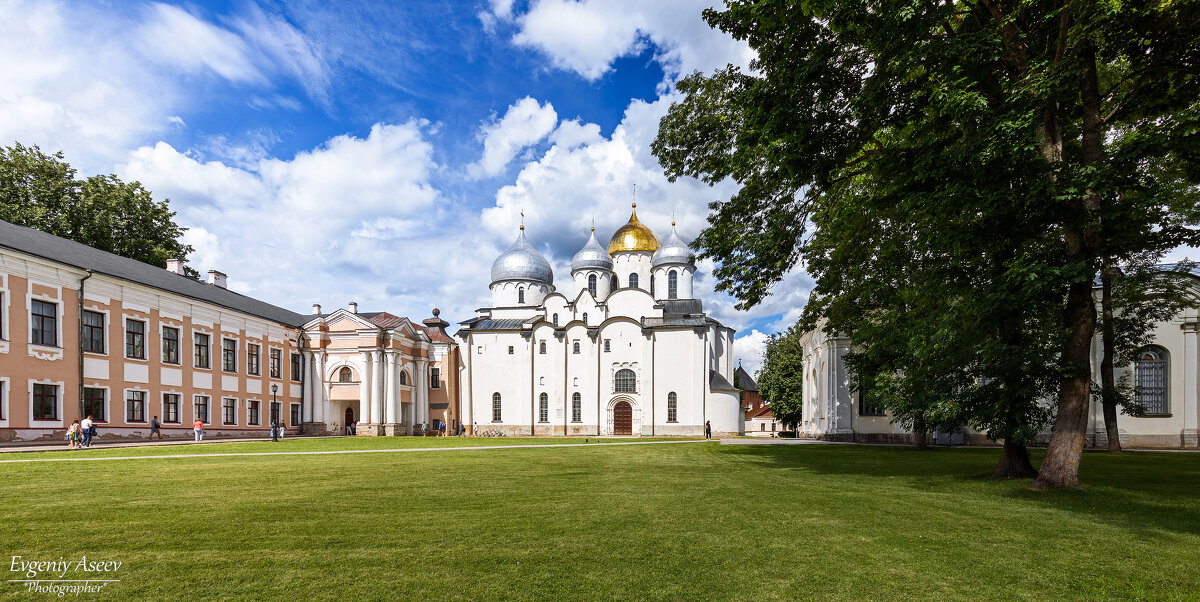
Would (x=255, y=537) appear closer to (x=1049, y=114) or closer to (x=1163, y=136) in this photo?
(x=1163, y=136)

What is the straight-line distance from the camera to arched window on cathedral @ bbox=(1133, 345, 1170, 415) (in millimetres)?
32562

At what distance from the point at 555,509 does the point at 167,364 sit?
112 ft

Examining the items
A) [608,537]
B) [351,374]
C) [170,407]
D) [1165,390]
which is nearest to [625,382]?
[351,374]

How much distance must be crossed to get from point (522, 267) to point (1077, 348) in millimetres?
50504

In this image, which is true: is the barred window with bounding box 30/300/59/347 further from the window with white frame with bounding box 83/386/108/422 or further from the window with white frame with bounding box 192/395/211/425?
the window with white frame with bounding box 192/395/211/425

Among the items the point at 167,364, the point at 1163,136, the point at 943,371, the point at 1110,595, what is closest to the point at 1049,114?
the point at 1163,136

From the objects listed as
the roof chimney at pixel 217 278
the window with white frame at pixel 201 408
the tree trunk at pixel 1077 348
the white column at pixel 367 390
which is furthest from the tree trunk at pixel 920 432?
the roof chimney at pixel 217 278

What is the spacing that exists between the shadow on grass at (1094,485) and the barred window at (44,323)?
30.5 meters

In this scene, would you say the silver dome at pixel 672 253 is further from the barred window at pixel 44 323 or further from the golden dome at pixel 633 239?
the barred window at pixel 44 323

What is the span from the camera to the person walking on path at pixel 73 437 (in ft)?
83.2

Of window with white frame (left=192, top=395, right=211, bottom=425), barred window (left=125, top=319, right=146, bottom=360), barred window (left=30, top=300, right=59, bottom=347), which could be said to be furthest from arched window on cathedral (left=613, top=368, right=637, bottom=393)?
barred window (left=30, top=300, right=59, bottom=347)

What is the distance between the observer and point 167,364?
34.8 metres

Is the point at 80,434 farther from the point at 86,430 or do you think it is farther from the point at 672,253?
the point at 672,253

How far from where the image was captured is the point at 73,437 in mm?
25531
